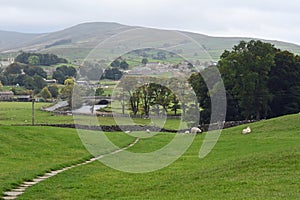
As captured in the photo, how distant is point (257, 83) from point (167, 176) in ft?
170

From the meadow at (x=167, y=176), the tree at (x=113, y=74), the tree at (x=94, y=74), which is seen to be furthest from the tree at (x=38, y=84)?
the meadow at (x=167, y=176)

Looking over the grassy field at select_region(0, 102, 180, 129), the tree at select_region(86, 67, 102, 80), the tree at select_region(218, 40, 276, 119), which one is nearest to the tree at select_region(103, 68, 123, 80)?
the grassy field at select_region(0, 102, 180, 129)

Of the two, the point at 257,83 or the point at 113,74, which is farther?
the point at 257,83

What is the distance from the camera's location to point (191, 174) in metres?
24.7

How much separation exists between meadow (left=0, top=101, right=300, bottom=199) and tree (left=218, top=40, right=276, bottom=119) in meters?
34.5

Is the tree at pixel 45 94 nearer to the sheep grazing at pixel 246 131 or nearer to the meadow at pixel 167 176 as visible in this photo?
the sheep grazing at pixel 246 131

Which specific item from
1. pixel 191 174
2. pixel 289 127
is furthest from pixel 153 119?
pixel 191 174

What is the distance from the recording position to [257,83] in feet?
245

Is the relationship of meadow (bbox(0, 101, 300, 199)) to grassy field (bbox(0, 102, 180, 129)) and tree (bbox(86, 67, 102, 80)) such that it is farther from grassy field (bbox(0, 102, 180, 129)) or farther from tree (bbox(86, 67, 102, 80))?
grassy field (bbox(0, 102, 180, 129))

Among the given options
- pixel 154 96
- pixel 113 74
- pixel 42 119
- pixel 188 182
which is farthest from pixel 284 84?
pixel 188 182

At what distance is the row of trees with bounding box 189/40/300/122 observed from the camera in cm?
7481

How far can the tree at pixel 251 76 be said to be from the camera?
7456 centimetres

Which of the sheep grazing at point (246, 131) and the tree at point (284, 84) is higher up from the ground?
the tree at point (284, 84)

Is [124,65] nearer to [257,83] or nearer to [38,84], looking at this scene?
[257,83]
